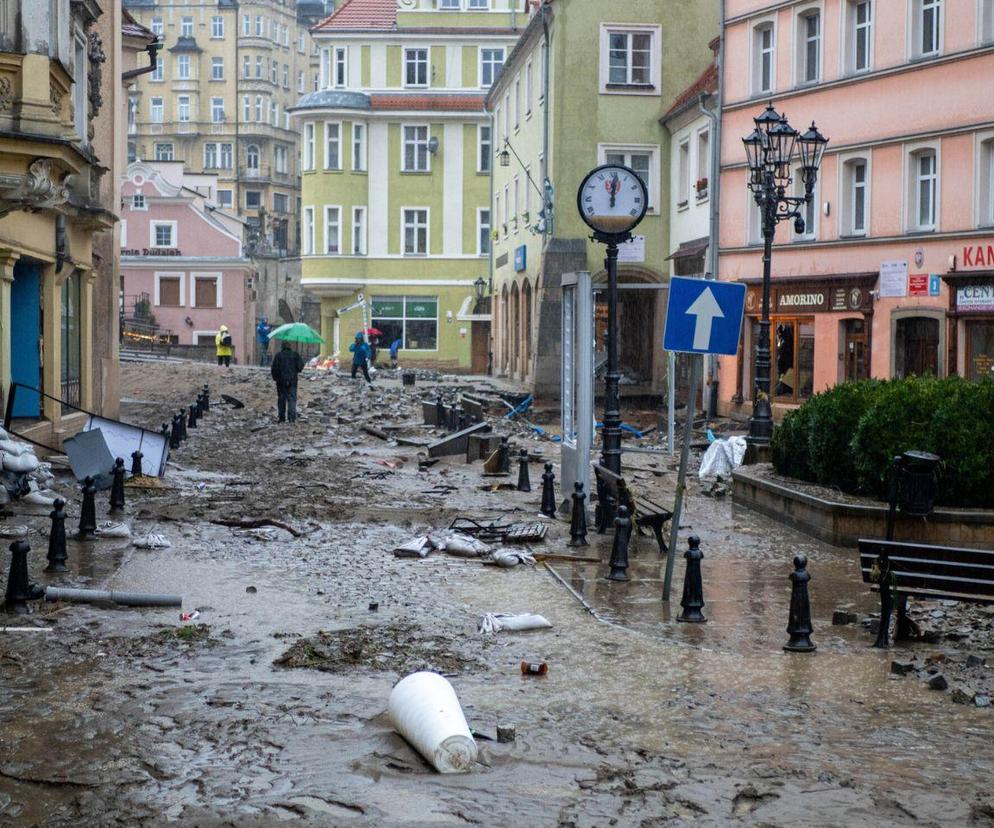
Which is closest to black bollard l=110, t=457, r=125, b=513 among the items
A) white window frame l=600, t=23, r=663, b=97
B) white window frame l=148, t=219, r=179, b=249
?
white window frame l=600, t=23, r=663, b=97

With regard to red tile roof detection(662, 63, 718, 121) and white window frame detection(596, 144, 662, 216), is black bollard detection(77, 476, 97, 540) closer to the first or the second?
red tile roof detection(662, 63, 718, 121)

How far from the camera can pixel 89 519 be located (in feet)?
45.7

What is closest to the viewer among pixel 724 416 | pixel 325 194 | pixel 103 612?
pixel 103 612

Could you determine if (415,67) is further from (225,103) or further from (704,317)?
(704,317)

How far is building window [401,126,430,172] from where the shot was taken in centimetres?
6888

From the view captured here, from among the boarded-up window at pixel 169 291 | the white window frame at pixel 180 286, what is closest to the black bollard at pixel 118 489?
the white window frame at pixel 180 286

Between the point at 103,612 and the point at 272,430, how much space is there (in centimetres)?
1964

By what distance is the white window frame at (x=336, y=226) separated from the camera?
68188mm

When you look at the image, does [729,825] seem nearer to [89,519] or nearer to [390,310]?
[89,519]

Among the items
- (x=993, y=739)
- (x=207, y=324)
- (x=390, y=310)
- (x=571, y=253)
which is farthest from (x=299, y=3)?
(x=993, y=739)

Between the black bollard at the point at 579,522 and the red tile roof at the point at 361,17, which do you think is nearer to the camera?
the black bollard at the point at 579,522

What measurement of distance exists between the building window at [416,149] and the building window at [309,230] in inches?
186

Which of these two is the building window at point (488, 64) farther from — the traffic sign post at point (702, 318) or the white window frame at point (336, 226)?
the traffic sign post at point (702, 318)

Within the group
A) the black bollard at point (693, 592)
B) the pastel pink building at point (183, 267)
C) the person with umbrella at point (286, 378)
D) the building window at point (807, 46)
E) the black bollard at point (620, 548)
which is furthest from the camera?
the pastel pink building at point (183, 267)
